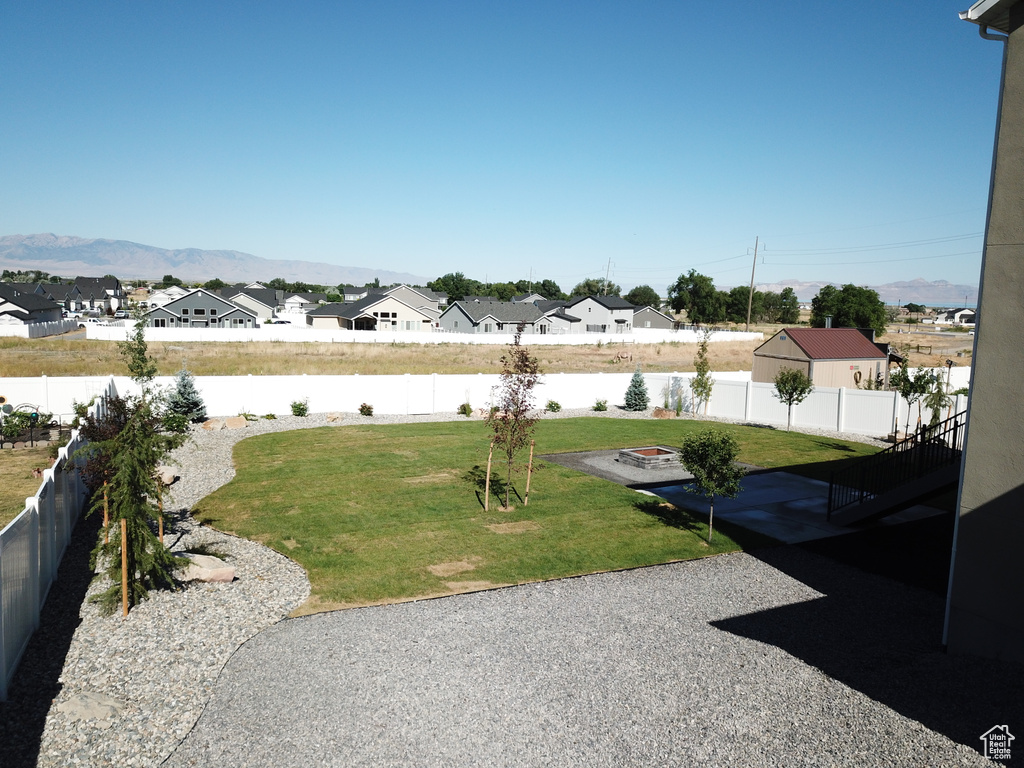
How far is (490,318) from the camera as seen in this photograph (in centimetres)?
7812

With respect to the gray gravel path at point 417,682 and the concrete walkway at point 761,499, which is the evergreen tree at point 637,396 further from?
the gray gravel path at point 417,682

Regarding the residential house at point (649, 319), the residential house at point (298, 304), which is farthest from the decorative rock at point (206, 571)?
the residential house at point (298, 304)

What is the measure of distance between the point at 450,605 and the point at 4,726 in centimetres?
553

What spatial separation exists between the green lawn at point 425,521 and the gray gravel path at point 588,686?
1.25m

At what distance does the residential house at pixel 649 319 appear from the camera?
95500mm

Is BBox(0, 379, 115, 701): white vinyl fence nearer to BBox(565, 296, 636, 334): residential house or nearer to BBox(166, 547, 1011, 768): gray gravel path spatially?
BBox(166, 547, 1011, 768): gray gravel path

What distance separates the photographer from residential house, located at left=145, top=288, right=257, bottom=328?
70750 millimetres

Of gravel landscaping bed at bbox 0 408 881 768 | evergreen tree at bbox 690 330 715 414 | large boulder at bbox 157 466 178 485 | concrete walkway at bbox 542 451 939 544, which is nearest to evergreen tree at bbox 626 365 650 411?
evergreen tree at bbox 690 330 715 414

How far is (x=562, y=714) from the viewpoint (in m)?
7.36

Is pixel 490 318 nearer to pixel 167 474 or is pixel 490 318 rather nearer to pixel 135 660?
pixel 167 474

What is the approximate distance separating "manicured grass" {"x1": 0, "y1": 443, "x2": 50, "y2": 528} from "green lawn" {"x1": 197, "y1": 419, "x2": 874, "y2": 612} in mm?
3769

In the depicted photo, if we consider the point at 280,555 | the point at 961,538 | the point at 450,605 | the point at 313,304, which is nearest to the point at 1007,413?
the point at 961,538

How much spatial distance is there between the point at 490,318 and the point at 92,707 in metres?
71.9

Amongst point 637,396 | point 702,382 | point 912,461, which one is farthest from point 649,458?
point 637,396
